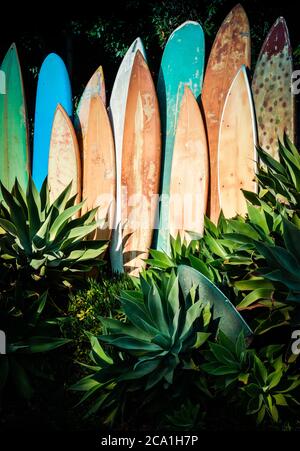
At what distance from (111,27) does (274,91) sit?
2.83m

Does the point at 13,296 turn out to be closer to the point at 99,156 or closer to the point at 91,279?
the point at 91,279

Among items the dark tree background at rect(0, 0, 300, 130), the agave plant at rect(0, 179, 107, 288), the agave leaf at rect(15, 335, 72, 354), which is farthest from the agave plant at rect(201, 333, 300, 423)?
the dark tree background at rect(0, 0, 300, 130)

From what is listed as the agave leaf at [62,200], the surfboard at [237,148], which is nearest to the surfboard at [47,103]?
the agave leaf at [62,200]

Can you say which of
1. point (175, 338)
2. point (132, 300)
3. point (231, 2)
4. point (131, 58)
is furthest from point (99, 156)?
point (231, 2)

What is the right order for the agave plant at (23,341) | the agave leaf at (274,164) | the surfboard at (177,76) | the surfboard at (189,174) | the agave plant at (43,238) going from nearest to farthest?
the agave plant at (23,341) < the agave leaf at (274,164) < the agave plant at (43,238) < the surfboard at (189,174) < the surfboard at (177,76)

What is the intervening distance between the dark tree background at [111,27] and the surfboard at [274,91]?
1.61 meters

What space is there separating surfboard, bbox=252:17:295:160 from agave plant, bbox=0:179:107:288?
47.5 inches

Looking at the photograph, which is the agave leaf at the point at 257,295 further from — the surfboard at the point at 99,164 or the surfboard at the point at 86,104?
the surfboard at the point at 86,104

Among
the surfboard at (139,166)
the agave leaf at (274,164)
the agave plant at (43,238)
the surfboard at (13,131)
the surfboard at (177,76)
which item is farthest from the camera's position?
the surfboard at (13,131)

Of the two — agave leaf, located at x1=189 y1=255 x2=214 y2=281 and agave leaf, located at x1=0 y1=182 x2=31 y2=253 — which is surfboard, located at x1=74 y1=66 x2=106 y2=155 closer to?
agave leaf, located at x1=0 y1=182 x2=31 y2=253

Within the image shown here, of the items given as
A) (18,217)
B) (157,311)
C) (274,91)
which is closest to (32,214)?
(18,217)

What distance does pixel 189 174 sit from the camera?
140 inches

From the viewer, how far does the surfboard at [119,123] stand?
12.1ft

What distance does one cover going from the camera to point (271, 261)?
2404 mm
